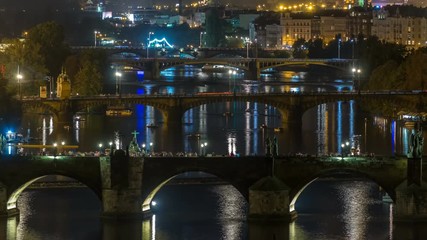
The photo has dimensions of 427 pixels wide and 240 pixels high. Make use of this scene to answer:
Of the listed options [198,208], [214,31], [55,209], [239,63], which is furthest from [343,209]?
[214,31]

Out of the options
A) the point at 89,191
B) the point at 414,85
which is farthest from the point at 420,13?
the point at 89,191

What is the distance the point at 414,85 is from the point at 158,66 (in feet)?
108

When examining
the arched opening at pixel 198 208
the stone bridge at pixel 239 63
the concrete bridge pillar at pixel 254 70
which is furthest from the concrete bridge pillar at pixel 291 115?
the concrete bridge pillar at pixel 254 70

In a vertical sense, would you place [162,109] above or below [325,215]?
above

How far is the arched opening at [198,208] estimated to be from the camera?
44.2 metres

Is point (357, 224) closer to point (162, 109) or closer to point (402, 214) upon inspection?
point (402, 214)

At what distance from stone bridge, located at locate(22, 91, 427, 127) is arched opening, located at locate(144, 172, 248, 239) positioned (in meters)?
25.1

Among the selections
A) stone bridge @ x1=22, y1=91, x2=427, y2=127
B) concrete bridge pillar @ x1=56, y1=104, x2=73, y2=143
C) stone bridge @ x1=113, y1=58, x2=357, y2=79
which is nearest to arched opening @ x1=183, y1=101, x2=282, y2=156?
stone bridge @ x1=22, y1=91, x2=427, y2=127

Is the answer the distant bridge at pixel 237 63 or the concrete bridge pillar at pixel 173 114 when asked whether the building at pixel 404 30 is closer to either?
the distant bridge at pixel 237 63

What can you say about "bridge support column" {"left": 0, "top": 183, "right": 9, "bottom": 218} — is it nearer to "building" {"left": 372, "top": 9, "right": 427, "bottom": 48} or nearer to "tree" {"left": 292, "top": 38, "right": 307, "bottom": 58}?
"tree" {"left": 292, "top": 38, "right": 307, "bottom": 58}

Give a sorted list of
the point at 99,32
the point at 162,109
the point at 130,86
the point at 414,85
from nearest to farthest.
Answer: the point at 162,109, the point at 414,85, the point at 130,86, the point at 99,32

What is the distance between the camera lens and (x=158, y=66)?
371 ft

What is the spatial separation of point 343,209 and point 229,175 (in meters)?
4.17

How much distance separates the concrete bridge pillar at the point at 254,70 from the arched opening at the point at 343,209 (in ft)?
195
